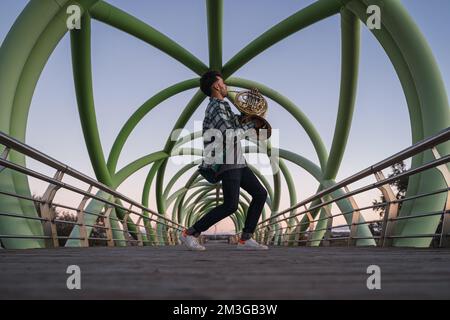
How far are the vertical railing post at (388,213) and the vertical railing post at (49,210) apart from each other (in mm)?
4383

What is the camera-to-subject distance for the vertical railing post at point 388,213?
538cm

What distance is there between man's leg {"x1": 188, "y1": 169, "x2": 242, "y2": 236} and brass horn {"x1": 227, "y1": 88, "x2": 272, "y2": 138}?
2.07 ft

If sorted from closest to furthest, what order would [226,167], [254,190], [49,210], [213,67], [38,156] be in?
[226,167], [38,156], [254,190], [49,210], [213,67]

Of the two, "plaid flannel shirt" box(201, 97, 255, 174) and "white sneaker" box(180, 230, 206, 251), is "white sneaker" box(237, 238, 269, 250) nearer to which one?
"white sneaker" box(180, 230, 206, 251)

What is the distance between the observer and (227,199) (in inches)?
188

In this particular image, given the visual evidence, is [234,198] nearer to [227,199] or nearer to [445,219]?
[227,199]

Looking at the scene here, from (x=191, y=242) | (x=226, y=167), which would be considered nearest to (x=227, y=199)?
(x=226, y=167)

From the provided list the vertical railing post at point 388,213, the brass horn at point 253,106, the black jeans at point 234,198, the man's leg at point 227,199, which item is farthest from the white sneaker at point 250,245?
the vertical railing post at point 388,213

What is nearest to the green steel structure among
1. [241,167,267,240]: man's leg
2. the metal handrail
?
the metal handrail

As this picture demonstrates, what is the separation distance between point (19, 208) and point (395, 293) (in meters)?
6.91

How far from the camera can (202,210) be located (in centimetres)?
6106

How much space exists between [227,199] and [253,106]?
1.19 metres

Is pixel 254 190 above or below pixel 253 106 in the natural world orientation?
below

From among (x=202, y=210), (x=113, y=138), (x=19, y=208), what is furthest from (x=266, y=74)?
(x=202, y=210)
